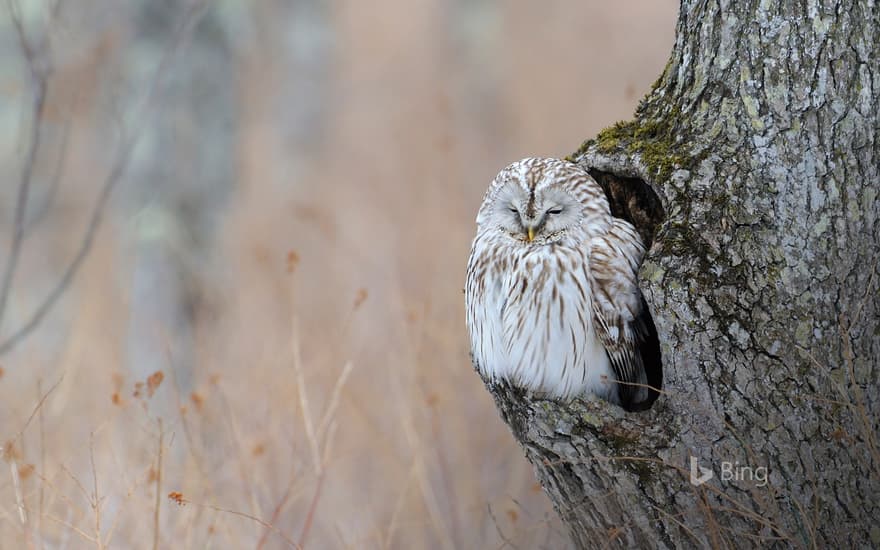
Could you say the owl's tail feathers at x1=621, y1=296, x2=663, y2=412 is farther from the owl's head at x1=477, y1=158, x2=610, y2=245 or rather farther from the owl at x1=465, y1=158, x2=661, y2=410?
the owl's head at x1=477, y1=158, x2=610, y2=245

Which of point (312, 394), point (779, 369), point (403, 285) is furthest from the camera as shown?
point (403, 285)

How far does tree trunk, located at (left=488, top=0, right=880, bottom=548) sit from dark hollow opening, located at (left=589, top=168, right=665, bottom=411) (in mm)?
262

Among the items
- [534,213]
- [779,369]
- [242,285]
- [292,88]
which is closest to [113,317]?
[242,285]

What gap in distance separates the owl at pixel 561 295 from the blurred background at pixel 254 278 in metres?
0.38

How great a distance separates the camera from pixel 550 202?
2180 millimetres

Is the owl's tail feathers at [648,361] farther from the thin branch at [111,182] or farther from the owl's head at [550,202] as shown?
the thin branch at [111,182]

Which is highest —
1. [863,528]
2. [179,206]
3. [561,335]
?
[179,206]

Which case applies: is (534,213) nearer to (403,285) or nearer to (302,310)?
(403,285)

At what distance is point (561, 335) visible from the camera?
2.13 meters

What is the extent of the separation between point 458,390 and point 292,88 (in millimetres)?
6344

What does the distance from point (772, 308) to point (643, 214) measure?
509mm

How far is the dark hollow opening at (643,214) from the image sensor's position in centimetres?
220

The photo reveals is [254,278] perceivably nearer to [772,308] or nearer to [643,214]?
[643,214]

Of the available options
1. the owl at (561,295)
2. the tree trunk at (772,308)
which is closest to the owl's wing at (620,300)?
the owl at (561,295)
